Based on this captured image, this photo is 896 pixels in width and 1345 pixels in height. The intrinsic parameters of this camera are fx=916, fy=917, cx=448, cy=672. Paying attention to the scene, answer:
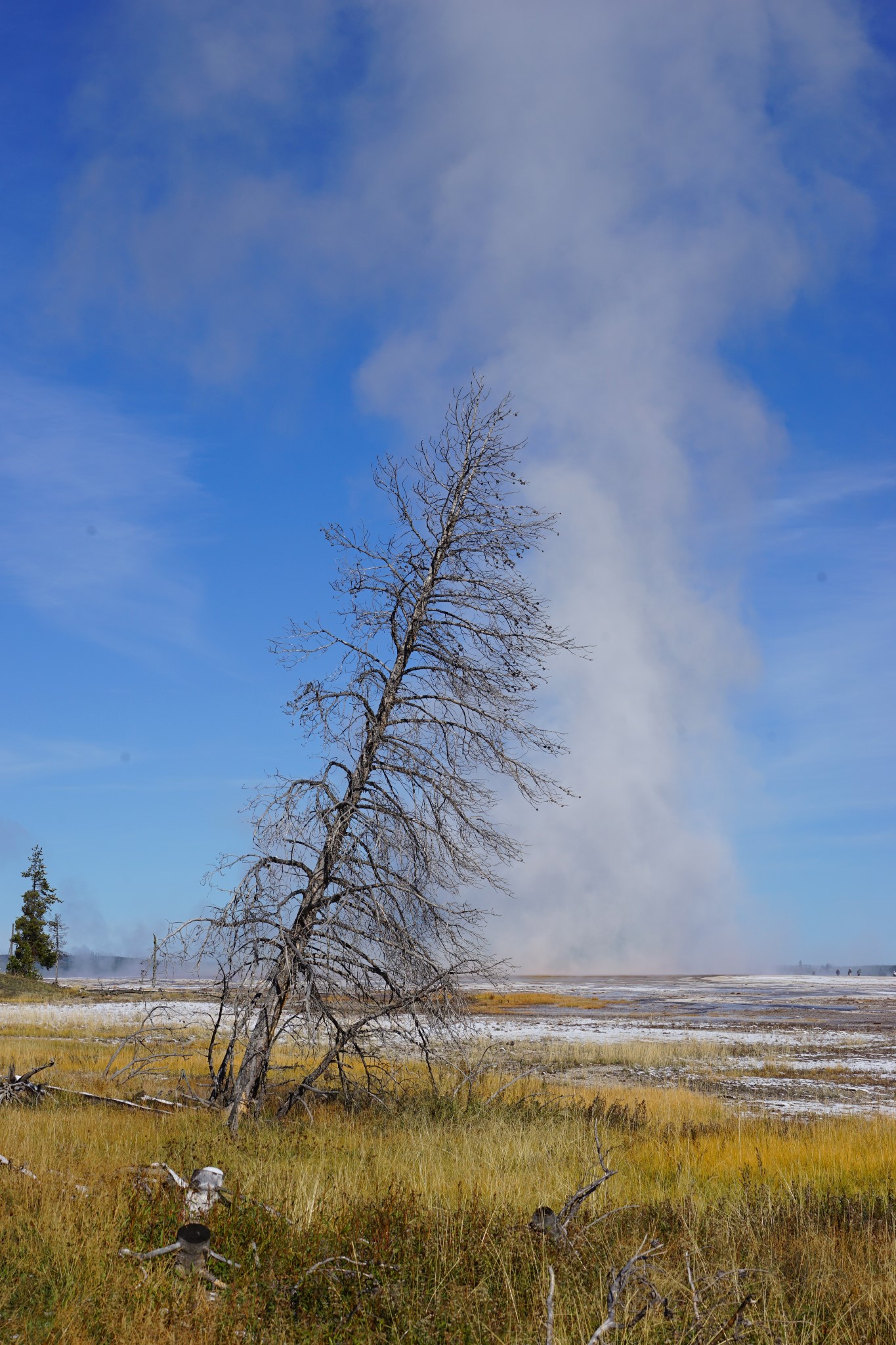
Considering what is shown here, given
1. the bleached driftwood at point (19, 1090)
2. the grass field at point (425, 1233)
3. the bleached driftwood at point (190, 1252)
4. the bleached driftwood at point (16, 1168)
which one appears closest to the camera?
the grass field at point (425, 1233)

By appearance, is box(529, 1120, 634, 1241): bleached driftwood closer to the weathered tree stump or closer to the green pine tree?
the weathered tree stump

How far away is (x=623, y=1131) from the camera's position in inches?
455

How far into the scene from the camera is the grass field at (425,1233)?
15.2 feet

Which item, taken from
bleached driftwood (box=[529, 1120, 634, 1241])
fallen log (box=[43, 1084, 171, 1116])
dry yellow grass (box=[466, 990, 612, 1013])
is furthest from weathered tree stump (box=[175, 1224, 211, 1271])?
dry yellow grass (box=[466, 990, 612, 1013])

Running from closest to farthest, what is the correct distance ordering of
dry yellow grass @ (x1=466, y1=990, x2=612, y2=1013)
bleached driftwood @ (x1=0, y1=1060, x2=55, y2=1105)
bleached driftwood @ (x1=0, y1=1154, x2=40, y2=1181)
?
bleached driftwood @ (x1=0, y1=1154, x2=40, y2=1181) → bleached driftwood @ (x1=0, y1=1060, x2=55, y2=1105) → dry yellow grass @ (x1=466, y1=990, x2=612, y2=1013)

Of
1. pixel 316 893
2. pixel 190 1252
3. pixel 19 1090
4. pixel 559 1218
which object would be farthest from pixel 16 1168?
pixel 19 1090

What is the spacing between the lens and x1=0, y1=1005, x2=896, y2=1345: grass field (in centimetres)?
463

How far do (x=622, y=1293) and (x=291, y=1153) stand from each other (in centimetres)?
440

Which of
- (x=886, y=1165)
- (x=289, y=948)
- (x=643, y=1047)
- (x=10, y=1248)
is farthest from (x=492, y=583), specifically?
(x=643, y=1047)

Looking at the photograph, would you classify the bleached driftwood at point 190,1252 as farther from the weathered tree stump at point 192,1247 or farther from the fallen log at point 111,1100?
the fallen log at point 111,1100

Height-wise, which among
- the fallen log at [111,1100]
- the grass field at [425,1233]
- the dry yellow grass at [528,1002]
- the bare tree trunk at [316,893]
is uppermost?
the bare tree trunk at [316,893]

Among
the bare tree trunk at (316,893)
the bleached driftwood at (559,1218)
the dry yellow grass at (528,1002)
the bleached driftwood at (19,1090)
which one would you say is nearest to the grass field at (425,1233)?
the bleached driftwood at (559,1218)

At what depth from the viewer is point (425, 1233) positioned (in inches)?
234

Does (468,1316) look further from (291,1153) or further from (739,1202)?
(291,1153)
